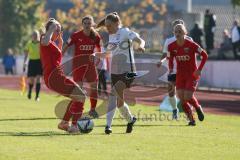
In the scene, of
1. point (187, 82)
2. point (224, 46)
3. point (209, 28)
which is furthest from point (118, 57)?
point (224, 46)

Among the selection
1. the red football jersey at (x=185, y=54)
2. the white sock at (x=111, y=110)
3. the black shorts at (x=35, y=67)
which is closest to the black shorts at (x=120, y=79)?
the white sock at (x=111, y=110)

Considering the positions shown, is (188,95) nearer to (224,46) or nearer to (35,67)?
(35,67)

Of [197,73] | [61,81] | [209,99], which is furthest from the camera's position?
[209,99]

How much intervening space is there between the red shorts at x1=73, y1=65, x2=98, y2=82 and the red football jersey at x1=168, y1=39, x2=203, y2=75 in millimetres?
1706

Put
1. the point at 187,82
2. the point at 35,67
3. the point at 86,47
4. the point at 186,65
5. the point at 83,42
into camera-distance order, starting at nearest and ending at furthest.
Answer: the point at 83,42 < the point at 86,47 < the point at 186,65 < the point at 187,82 < the point at 35,67

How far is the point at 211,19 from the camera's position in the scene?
121ft

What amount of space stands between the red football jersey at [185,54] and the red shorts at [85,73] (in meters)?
1.71

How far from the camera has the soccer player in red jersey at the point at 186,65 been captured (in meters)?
17.7

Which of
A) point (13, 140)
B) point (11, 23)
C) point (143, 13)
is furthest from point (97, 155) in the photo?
point (143, 13)

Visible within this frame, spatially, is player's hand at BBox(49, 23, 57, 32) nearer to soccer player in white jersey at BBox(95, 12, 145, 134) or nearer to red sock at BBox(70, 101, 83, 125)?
soccer player in white jersey at BBox(95, 12, 145, 134)

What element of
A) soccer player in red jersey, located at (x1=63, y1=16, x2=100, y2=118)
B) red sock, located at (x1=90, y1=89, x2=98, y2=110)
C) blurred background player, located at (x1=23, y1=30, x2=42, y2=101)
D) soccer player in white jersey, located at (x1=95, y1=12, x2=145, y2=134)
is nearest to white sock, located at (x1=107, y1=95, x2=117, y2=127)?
soccer player in white jersey, located at (x1=95, y1=12, x2=145, y2=134)

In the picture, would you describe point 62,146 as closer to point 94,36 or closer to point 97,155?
point 97,155

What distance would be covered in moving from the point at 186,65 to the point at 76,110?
319 centimetres

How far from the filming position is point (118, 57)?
15828 mm
